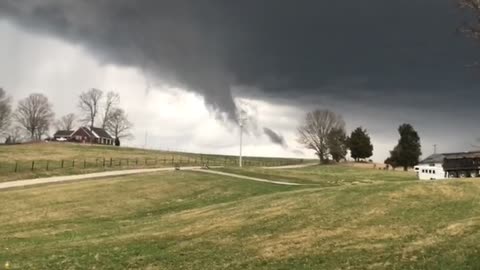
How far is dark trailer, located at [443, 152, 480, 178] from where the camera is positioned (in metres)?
73.8

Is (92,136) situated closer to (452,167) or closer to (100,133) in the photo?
(100,133)

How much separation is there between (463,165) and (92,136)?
380 feet

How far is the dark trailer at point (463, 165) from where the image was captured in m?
73.8

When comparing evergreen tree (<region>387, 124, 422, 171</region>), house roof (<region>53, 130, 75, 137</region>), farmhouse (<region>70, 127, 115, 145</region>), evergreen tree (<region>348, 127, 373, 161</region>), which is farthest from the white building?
house roof (<region>53, 130, 75, 137</region>)

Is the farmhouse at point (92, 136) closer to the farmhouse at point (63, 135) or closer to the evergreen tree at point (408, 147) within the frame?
the farmhouse at point (63, 135)

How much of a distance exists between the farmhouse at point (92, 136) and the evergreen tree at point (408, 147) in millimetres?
86363

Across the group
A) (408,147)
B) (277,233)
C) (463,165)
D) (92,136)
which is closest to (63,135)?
(92,136)

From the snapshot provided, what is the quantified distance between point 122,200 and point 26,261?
74.2 feet

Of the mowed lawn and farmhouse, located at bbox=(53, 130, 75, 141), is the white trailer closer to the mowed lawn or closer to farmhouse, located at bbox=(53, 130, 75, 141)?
the mowed lawn

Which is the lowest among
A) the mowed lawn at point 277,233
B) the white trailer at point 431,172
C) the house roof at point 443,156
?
the mowed lawn at point 277,233

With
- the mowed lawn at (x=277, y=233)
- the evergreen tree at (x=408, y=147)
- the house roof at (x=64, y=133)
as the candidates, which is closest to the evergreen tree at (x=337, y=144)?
the evergreen tree at (x=408, y=147)

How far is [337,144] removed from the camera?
142m

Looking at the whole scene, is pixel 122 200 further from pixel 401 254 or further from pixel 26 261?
pixel 401 254

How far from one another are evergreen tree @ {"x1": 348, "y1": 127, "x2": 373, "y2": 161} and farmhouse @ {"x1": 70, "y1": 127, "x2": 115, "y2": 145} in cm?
7274
